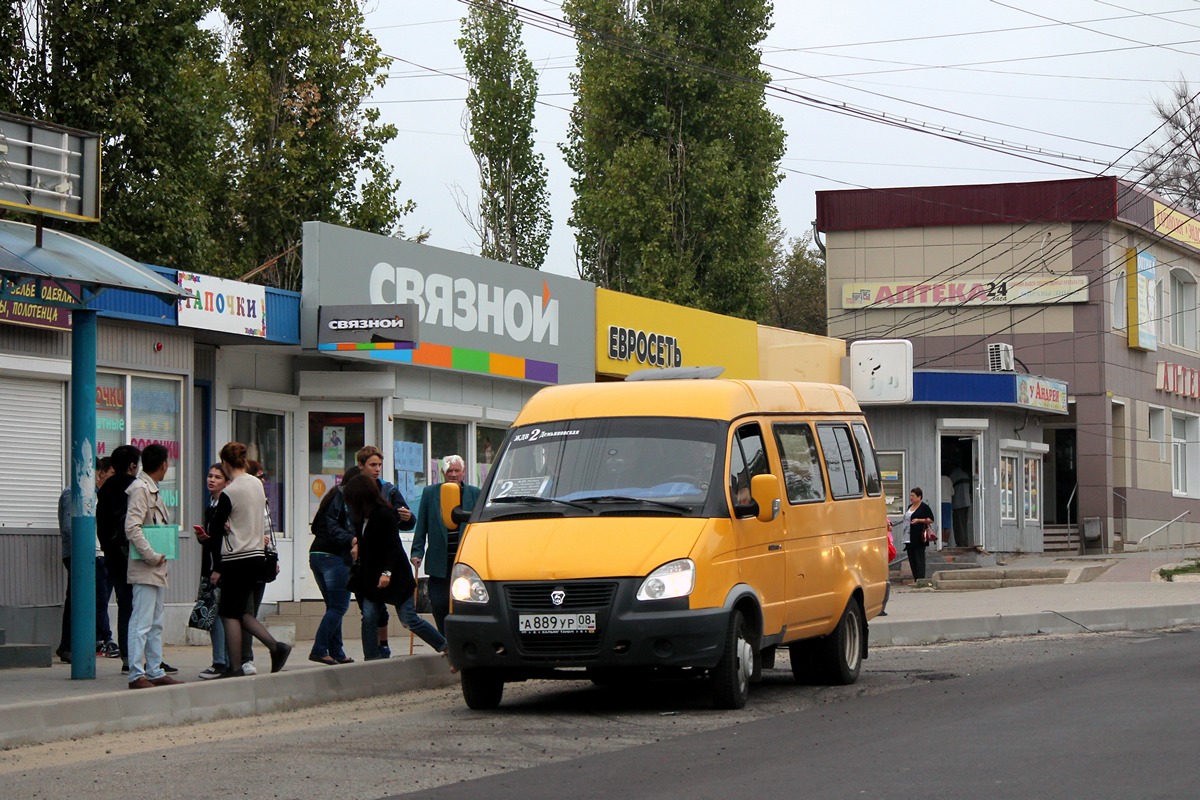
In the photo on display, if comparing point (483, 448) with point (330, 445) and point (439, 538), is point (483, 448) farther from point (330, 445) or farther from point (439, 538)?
point (439, 538)

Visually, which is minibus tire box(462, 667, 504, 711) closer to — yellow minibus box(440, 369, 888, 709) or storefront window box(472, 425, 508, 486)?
yellow minibus box(440, 369, 888, 709)

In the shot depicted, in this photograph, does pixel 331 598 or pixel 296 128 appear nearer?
pixel 331 598

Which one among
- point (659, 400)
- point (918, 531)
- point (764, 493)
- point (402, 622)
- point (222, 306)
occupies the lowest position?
point (402, 622)

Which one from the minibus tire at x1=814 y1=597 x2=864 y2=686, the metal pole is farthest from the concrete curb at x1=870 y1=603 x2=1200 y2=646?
the metal pole

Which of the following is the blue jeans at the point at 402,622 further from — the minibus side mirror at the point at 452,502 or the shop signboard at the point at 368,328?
the shop signboard at the point at 368,328

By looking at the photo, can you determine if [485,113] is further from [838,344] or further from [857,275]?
[838,344]

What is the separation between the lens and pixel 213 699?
39.7 feet

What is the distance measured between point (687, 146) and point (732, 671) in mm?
31488

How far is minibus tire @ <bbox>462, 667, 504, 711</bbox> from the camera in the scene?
38.2ft

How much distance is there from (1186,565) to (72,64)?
828 inches

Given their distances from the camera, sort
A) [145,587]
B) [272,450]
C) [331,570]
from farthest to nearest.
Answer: [272,450], [331,570], [145,587]

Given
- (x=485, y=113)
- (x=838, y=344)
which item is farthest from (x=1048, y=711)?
(x=485, y=113)

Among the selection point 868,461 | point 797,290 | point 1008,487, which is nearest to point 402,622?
point 868,461

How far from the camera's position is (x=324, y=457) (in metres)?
20.7
